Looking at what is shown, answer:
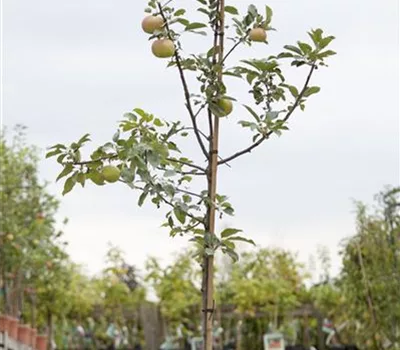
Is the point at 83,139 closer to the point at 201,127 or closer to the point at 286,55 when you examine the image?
the point at 201,127

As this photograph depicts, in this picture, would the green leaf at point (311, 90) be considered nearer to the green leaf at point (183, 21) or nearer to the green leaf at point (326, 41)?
the green leaf at point (326, 41)

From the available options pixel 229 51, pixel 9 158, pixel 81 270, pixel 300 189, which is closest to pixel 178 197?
pixel 229 51

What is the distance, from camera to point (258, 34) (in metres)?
1.78

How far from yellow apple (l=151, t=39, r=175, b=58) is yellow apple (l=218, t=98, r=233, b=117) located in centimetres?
13

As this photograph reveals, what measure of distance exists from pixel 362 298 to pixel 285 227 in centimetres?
270

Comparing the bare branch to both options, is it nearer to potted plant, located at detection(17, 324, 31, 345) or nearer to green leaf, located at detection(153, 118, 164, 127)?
green leaf, located at detection(153, 118, 164, 127)

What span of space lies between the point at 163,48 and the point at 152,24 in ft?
0.20

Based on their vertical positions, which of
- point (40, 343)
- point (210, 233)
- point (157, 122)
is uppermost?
point (157, 122)

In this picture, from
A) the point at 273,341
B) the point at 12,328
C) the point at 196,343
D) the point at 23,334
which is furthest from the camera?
the point at 196,343

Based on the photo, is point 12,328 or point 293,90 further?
point 12,328

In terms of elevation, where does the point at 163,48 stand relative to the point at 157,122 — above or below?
above

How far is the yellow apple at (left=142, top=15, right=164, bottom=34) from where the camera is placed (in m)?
1.70

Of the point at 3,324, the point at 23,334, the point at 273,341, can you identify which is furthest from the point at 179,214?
the point at 273,341

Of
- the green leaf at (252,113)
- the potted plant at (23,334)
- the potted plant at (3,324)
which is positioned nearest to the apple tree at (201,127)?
the green leaf at (252,113)
